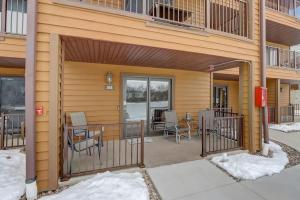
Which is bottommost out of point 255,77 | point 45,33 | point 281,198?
point 281,198

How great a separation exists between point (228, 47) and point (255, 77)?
1.15 meters

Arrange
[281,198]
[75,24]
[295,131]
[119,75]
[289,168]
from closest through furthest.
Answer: [281,198] < [75,24] < [289,168] < [119,75] < [295,131]

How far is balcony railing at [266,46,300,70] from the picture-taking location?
9.27 meters

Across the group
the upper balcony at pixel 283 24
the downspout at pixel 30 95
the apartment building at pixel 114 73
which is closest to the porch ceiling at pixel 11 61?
the apartment building at pixel 114 73

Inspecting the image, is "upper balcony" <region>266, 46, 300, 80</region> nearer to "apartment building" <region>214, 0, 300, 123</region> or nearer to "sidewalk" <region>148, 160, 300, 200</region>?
"apartment building" <region>214, 0, 300, 123</region>

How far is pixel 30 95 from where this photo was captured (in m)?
2.66

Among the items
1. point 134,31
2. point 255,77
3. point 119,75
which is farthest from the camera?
point 119,75

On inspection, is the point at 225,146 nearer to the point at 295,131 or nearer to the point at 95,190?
the point at 95,190

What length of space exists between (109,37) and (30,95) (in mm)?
1628

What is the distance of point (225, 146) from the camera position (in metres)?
4.94

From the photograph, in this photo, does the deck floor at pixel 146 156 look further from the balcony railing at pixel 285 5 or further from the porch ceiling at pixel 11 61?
the balcony railing at pixel 285 5

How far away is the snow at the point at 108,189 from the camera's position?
257cm

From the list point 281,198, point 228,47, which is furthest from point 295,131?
point 281,198

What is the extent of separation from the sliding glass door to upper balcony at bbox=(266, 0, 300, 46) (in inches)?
224
